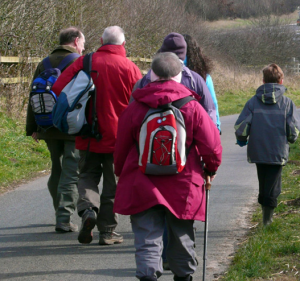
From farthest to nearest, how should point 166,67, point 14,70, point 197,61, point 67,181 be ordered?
point 14,70 → point 67,181 → point 197,61 → point 166,67

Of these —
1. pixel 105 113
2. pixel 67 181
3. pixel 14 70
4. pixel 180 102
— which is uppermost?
pixel 180 102

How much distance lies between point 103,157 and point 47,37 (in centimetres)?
951

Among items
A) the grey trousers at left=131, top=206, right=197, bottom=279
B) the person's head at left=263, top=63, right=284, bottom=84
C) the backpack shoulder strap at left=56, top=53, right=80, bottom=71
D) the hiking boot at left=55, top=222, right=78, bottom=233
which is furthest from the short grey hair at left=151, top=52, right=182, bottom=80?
the hiking boot at left=55, top=222, right=78, bottom=233

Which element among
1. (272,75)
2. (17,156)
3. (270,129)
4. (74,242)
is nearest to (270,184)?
(270,129)

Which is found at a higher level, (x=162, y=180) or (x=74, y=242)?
(x=162, y=180)

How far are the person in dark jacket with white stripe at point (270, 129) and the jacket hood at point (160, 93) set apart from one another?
6.57ft

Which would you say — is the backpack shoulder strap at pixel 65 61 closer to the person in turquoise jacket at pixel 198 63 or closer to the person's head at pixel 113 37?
the person's head at pixel 113 37

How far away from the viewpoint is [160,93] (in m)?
3.52

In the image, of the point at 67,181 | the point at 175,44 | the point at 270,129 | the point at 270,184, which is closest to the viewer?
the point at 175,44

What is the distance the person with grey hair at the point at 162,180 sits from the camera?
3500 mm

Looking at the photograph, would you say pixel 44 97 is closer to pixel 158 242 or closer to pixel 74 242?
pixel 74 242

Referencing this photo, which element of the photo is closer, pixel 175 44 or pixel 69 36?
pixel 175 44

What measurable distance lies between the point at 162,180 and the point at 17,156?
7071 millimetres

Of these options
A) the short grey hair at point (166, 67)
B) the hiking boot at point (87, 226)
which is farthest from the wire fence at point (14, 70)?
the short grey hair at point (166, 67)
